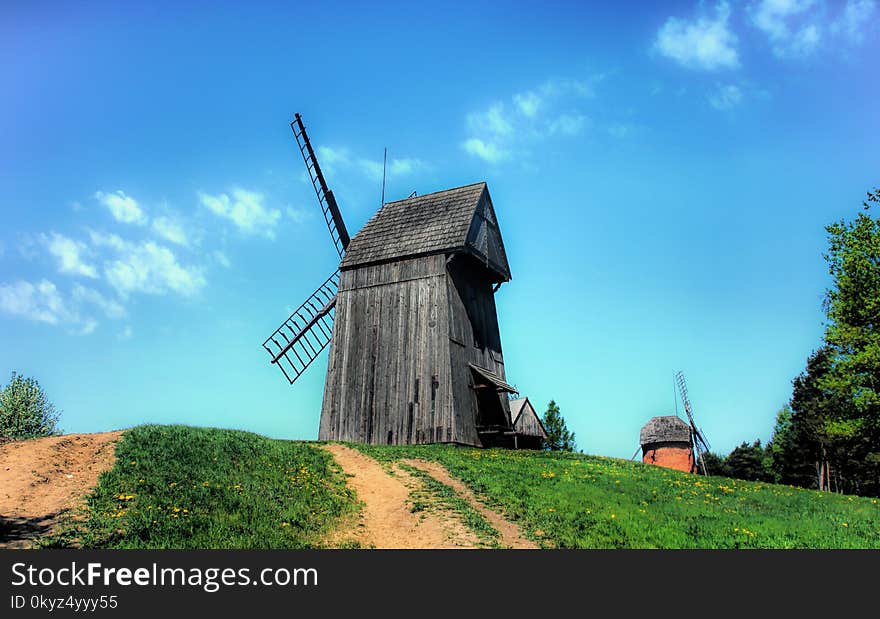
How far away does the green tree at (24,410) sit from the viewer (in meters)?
40.0

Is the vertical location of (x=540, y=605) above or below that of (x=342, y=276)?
below

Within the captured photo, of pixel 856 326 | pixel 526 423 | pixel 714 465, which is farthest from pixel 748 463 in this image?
pixel 856 326

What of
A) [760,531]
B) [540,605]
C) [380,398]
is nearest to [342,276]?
[380,398]

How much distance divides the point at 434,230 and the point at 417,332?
17.0 feet

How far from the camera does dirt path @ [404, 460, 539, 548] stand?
39.8 feet

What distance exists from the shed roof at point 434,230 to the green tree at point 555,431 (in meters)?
33.2

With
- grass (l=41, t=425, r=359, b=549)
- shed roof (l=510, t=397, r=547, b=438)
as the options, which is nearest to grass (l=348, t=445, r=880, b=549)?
grass (l=41, t=425, r=359, b=549)

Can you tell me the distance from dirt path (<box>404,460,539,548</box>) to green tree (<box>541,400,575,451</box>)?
1683 inches

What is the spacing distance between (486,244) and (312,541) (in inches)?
806

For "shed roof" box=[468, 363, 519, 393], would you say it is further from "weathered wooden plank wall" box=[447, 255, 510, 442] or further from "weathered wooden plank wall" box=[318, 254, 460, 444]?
"weathered wooden plank wall" box=[318, 254, 460, 444]

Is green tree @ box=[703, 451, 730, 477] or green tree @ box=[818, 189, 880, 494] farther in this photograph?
green tree @ box=[703, 451, 730, 477]

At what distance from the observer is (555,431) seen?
61.9 m

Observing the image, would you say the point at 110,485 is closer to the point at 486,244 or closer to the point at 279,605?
the point at 279,605

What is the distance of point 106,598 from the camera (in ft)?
25.9
